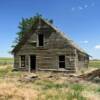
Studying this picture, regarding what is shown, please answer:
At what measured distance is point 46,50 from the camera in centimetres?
3278

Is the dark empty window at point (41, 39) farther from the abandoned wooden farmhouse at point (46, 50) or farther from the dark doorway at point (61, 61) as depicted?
the dark doorway at point (61, 61)

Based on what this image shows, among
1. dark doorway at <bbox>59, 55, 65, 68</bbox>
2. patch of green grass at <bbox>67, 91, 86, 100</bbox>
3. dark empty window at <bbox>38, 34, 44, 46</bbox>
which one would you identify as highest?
dark empty window at <bbox>38, 34, 44, 46</bbox>

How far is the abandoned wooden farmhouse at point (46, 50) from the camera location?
31812 mm

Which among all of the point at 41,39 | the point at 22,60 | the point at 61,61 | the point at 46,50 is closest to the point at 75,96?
the point at 61,61

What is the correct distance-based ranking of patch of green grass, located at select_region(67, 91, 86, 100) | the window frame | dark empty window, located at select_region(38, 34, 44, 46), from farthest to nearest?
the window frame, dark empty window, located at select_region(38, 34, 44, 46), patch of green grass, located at select_region(67, 91, 86, 100)

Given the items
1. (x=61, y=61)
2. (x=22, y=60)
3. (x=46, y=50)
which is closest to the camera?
(x=61, y=61)

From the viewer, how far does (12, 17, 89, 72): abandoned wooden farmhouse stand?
104 ft

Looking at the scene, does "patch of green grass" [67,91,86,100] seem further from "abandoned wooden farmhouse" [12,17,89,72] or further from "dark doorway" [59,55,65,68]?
"dark doorway" [59,55,65,68]

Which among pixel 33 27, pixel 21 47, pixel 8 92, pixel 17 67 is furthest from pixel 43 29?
pixel 8 92

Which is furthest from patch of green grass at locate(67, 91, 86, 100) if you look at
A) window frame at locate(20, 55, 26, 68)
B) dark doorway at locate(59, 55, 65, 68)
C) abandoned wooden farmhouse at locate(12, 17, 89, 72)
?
window frame at locate(20, 55, 26, 68)

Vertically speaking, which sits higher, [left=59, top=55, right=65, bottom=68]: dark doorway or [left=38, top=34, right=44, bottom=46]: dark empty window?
[left=38, top=34, right=44, bottom=46]: dark empty window

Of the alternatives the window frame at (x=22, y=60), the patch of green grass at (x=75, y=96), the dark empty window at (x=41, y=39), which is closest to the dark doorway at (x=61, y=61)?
the dark empty window at (x=41, y=39)

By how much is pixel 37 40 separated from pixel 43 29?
4.76 feet

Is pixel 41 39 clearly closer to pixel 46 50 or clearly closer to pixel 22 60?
pixel 46 50
